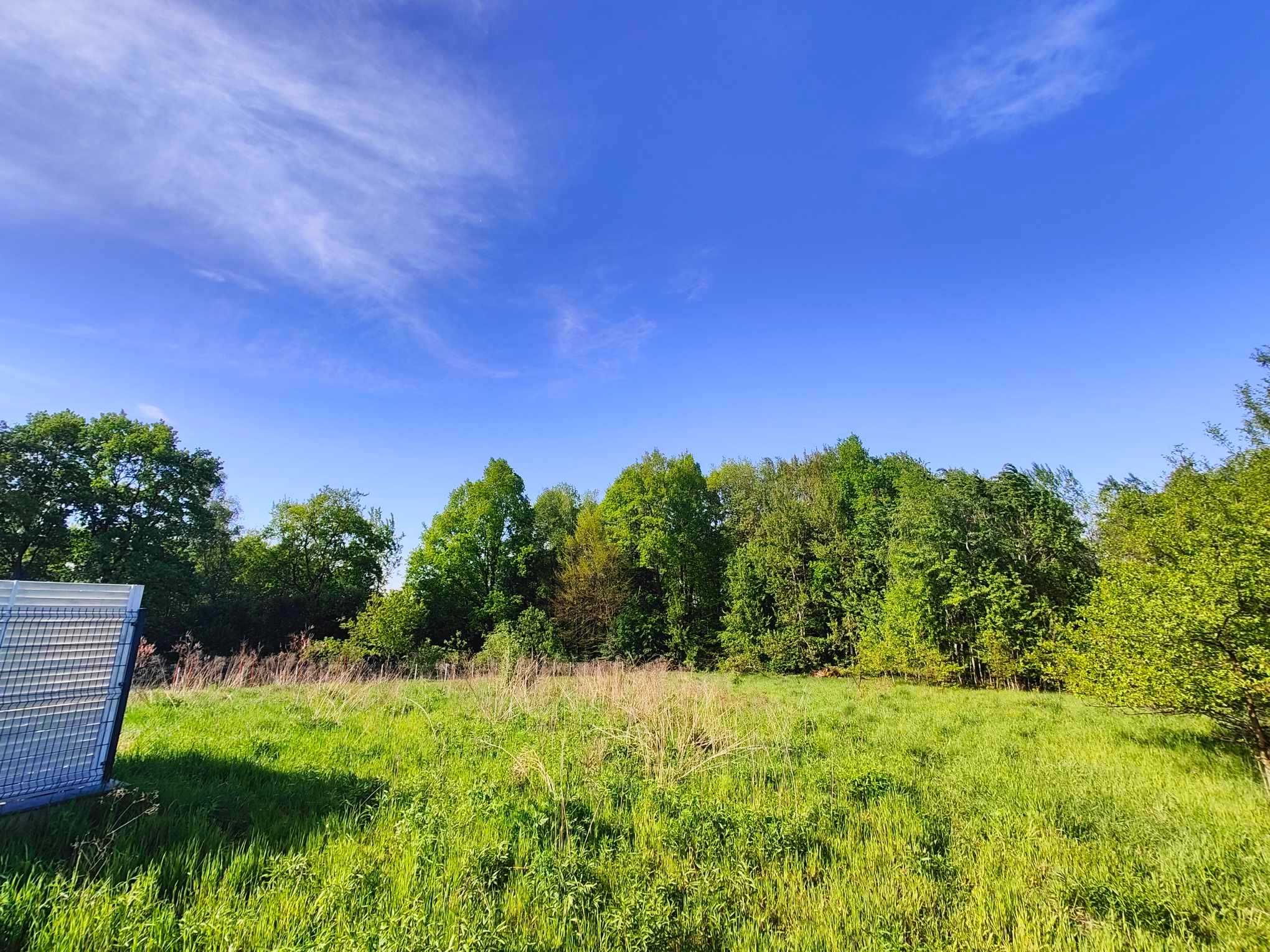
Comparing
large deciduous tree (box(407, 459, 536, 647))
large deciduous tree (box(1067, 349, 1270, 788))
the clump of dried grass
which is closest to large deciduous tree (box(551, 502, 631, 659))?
large deciduous tree (box(407, 459, 536, 647))

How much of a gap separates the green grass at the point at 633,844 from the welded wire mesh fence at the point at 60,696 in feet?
1.19

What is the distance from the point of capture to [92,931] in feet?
10.7

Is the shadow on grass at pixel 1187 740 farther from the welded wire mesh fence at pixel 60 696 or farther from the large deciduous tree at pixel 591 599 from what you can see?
the large deciduous tree at pixel 591 599

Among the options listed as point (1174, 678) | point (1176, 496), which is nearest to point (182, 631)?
point (1174, 678)

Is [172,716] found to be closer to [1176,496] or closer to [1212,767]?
[1212,767]

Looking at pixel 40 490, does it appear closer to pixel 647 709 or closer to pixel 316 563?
pixel 316 563

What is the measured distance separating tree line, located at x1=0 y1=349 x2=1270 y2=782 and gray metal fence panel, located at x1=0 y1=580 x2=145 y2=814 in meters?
14.0

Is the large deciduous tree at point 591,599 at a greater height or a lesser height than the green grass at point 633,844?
greater

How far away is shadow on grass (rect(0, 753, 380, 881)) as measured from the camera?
4141 mm

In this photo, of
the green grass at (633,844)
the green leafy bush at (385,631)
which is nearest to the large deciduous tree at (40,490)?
the green leafy bush at (385,631)

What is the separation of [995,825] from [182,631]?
33214mm

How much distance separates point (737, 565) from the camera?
3262 centimetres

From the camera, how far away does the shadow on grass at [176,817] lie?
4.14m

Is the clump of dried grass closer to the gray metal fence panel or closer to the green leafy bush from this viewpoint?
the gray metal fence panel
